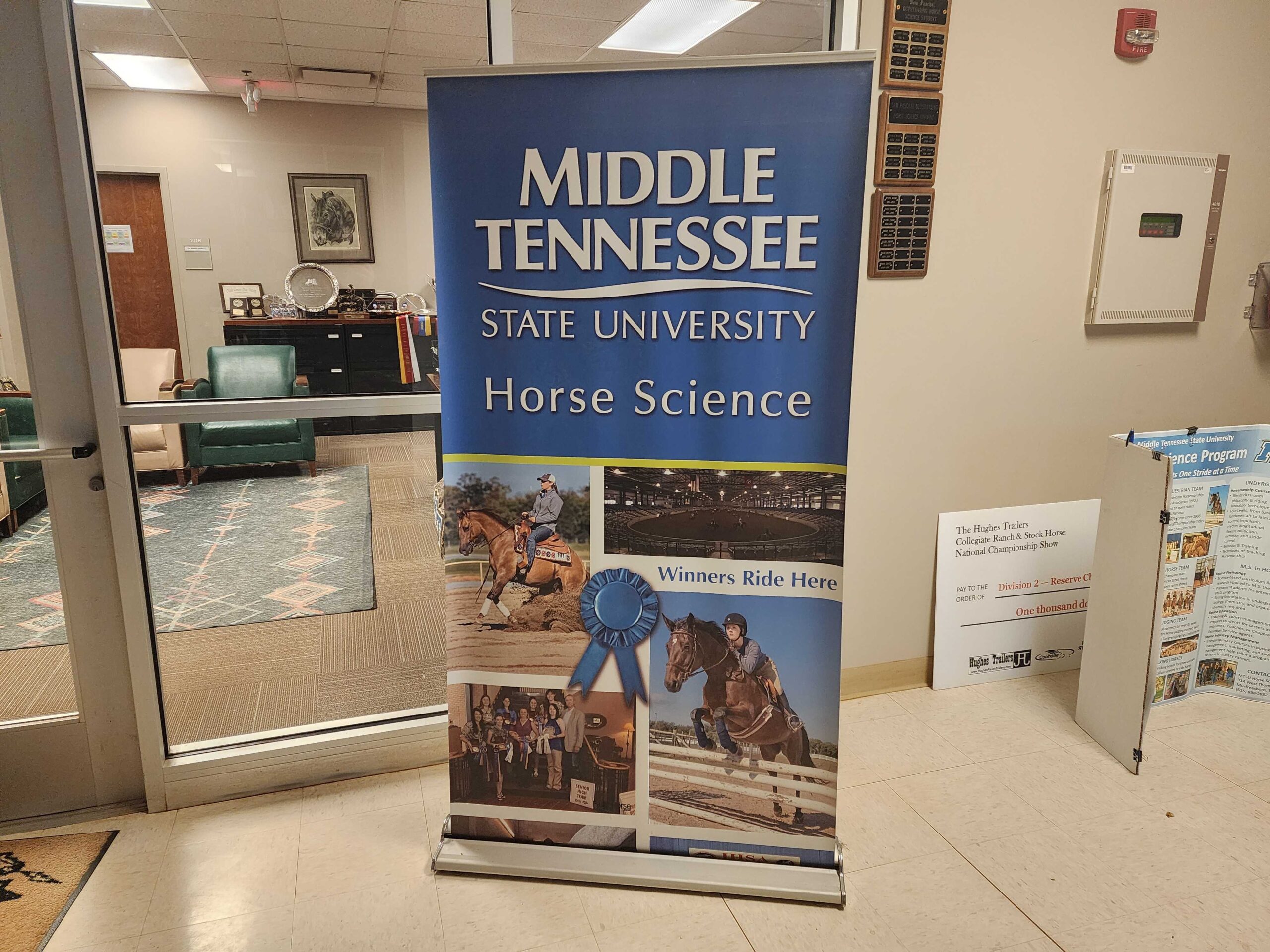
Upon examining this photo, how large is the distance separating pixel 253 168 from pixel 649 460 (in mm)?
1285

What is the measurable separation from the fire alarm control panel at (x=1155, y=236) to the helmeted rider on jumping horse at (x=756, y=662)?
6.14 feet

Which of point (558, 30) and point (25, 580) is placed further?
point (558, 30)

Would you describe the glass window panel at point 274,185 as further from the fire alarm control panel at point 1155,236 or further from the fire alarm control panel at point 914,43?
the fire alarm control panel at point 1155,236

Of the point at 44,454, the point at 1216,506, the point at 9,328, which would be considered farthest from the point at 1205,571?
the point at 9,328

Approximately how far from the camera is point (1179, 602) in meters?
2.66

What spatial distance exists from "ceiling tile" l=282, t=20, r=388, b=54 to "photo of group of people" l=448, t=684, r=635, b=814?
1.69m

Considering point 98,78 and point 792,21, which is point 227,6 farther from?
point 792,21

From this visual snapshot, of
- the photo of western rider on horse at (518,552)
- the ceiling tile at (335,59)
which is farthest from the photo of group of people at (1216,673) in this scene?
the ceiling tile at (335,59)

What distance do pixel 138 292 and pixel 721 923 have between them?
213 centimetres

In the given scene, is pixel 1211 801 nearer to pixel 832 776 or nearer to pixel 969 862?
pixel 969 862

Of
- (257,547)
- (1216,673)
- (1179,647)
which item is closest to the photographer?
(257,547)

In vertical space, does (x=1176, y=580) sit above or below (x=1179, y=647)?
above

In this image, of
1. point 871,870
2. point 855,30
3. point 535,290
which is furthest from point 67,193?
point 871,870

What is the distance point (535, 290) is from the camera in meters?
1.81
